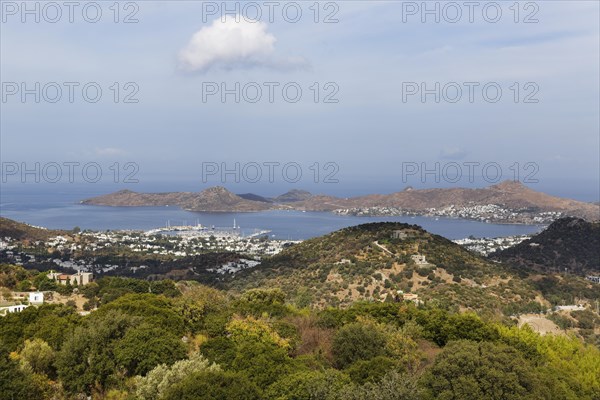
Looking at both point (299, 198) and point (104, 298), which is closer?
point (104, 298)

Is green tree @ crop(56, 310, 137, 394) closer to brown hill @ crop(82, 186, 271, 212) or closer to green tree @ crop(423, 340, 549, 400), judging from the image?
green tree @ crop(423, 340, 549, 400)

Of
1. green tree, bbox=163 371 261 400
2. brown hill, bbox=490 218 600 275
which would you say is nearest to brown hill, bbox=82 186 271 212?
brown hill, bbox=490 218 600 275

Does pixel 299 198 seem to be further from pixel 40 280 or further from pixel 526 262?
pixel 40 280

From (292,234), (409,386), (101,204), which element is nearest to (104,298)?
(409,386)

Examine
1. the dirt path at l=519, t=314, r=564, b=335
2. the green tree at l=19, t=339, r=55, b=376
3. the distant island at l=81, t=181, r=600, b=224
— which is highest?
the distant island at l=81, t=181, r=600, b=224

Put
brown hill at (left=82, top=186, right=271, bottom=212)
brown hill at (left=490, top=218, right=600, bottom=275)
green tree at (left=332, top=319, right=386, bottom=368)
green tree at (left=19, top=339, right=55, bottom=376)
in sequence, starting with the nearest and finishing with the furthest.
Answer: green tree at (left=19, top=339, right=55, bottom=376), green tree at (left=332, top=319, right=386, bottom=368), brown hill at (left=490, top=218, right=600, bottom=275), brown hill at (left=82, top=186, right=271, bottom=212)

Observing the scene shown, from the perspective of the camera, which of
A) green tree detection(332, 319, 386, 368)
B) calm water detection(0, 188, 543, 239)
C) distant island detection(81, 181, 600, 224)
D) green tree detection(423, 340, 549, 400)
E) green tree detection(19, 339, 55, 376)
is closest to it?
green tree detection(423, 340, 549, 400)
